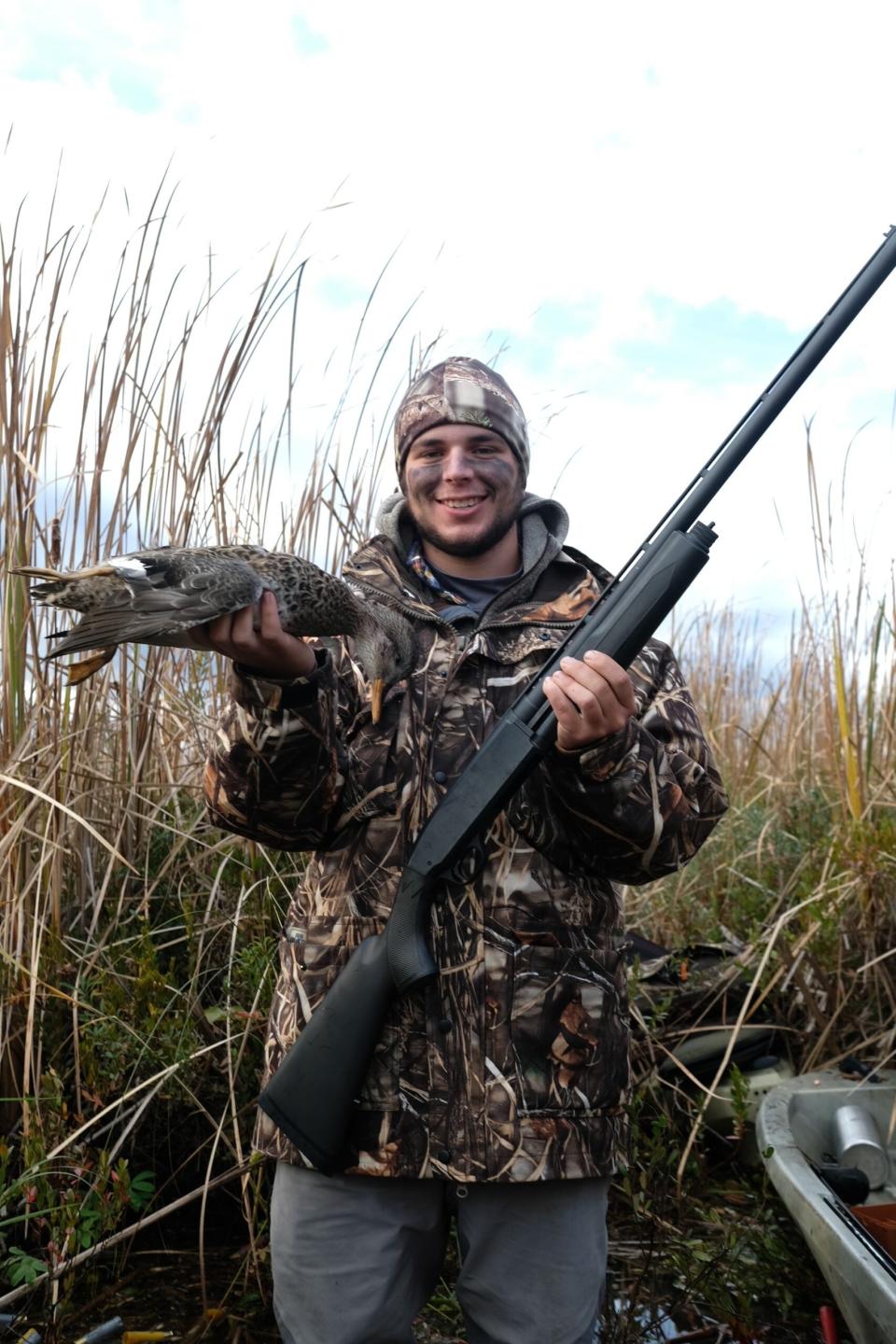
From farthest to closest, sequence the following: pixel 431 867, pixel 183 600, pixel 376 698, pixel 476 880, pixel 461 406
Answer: pixel 461 406 < pixel 376 698 < pixel 476 880 < pixel 431 867 < pixel 183 600

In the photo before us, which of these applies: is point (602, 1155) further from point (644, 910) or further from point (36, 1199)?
point (644, 910)

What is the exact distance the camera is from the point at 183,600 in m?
2.23

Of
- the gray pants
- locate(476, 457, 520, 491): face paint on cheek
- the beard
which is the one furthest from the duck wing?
the gray pants

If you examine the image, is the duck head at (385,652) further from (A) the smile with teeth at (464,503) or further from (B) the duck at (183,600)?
(A) the smile with teeth at (464,503)

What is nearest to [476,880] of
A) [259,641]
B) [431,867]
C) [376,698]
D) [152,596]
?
[431,867]

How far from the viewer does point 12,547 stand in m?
3.42

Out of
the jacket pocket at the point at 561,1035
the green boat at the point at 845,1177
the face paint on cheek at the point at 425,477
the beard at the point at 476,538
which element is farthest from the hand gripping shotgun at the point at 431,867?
the green boat at the point at 845,1177

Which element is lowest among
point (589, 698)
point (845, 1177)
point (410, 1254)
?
point (845, 1177)

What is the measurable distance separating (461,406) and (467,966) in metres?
1.38

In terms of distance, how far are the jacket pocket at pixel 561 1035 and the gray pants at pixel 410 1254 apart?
0.19 meters

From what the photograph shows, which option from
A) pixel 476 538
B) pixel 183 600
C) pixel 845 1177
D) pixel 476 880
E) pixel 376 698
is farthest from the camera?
pixel 845 1177

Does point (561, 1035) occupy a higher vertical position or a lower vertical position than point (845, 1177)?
higher

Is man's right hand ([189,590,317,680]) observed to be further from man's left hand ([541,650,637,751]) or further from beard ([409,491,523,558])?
beard ([409,491,523,558])

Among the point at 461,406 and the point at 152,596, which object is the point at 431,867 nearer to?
the point at 152,596
